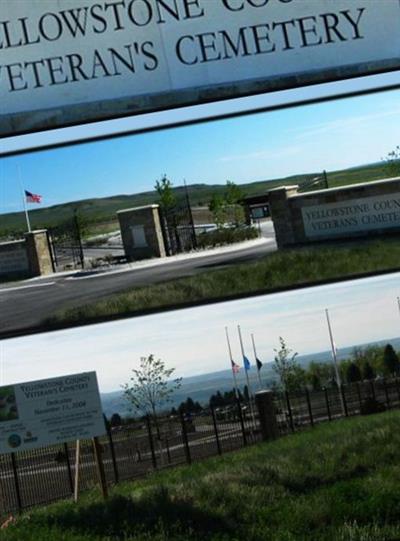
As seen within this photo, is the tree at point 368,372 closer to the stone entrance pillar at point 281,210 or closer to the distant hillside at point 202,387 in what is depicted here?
the distant hillside at point 202,387

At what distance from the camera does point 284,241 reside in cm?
767

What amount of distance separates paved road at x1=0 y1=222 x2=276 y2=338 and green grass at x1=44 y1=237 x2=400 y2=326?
4 cm

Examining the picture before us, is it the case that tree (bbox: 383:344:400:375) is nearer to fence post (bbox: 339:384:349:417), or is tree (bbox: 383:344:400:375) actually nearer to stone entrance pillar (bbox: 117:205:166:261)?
fence post (bbox: 339:384:349:417)

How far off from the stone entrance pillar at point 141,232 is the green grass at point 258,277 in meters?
0.20

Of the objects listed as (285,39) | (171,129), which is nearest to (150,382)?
(171,129)

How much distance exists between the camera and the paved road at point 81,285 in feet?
24.2

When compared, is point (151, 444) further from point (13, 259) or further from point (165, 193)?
point (165, 193)

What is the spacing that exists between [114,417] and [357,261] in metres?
1.68

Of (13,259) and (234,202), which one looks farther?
(234,202)

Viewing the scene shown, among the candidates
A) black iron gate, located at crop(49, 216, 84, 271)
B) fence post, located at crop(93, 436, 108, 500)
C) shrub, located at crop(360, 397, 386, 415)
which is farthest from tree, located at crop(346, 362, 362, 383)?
black iron gate, located at crop(49, 216, 84, 271)

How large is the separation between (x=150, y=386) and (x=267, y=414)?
69cm

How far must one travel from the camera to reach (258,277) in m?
7.66

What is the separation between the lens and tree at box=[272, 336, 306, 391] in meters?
7.51

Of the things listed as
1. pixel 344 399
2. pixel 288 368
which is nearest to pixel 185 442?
pixel 288 368
